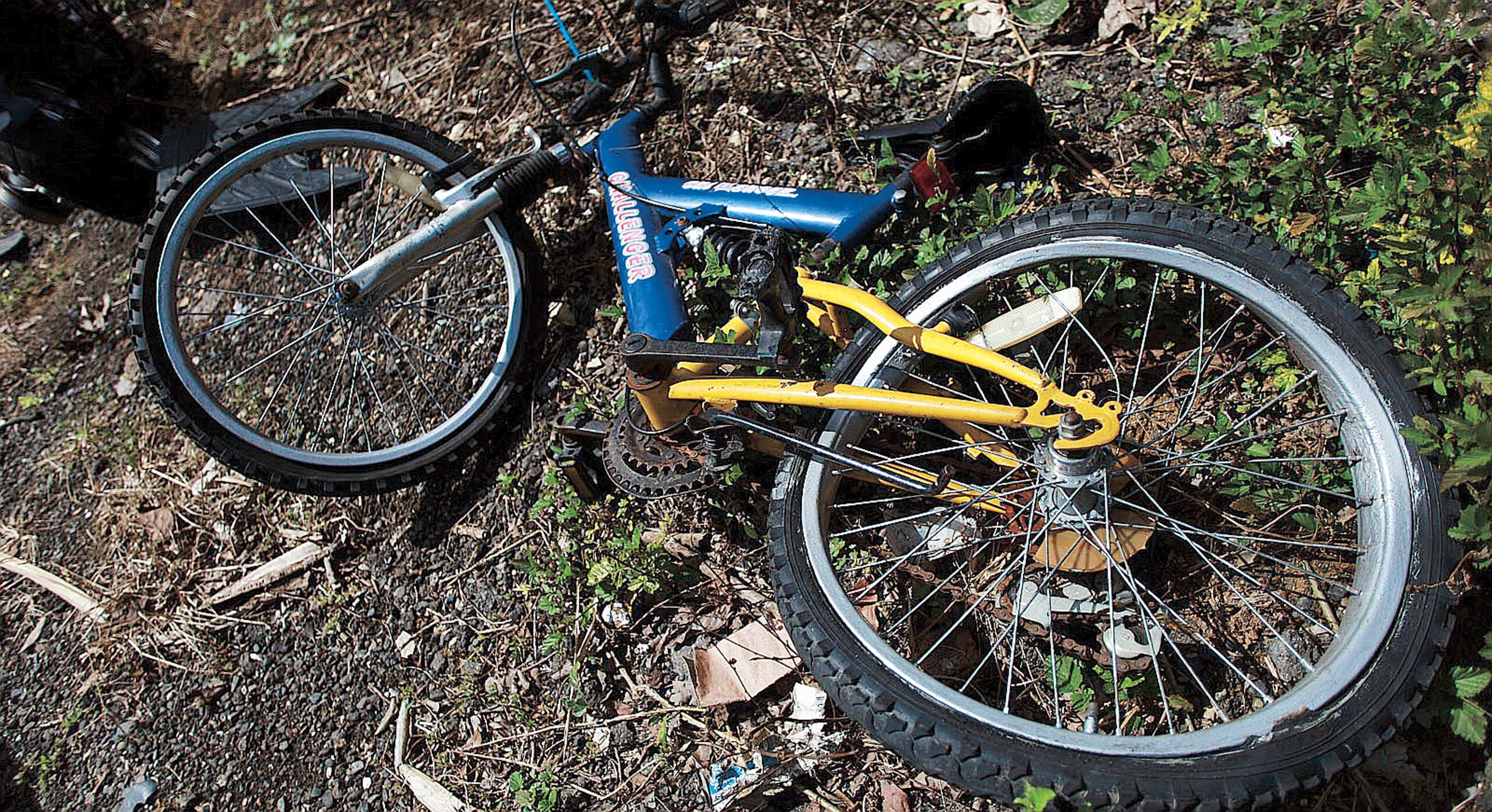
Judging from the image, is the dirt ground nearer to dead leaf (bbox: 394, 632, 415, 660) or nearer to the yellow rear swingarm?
dead leaf (bbox: 394, 632, 415, 660)

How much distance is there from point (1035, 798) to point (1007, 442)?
860 mm

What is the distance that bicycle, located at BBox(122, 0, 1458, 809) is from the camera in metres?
1.89

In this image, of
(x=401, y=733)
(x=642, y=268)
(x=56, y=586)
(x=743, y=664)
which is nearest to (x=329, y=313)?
(x=56, y=586)

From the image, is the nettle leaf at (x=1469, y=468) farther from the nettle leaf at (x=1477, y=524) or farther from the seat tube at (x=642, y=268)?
the seat tube at (x=642, y=268)

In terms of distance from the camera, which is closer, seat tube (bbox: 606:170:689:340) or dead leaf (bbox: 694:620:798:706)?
dead leaf (bbox: 694:620:798:706)

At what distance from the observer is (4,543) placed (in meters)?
3.86

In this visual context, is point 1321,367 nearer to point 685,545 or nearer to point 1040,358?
point 1040,358

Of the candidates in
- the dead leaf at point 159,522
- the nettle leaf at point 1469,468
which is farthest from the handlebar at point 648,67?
the nettle leaf at point 1469,468

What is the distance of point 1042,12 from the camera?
3367 millimetres

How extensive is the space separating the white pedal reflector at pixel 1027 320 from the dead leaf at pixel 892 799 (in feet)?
3.61

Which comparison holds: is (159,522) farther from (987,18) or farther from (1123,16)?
(1123,16)

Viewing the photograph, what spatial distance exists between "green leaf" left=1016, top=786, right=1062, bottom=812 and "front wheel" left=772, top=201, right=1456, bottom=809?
0.03 meters

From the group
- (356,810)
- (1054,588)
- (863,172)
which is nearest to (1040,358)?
(1054,588)

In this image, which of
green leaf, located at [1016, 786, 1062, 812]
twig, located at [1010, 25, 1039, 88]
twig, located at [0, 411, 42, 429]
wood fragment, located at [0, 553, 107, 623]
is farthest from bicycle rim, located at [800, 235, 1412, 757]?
twig, located at [0, 411, 42, 429]
